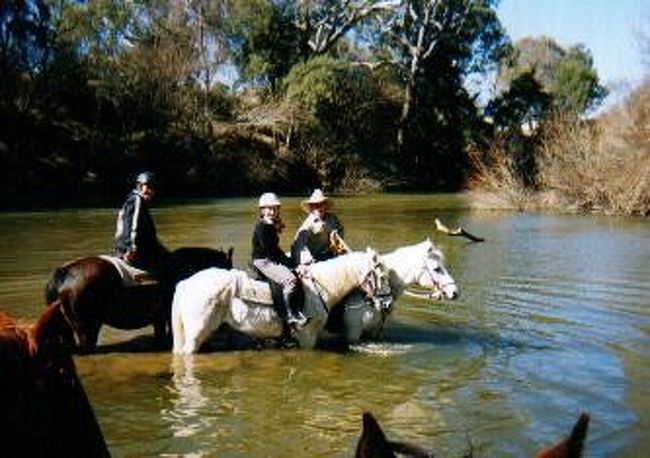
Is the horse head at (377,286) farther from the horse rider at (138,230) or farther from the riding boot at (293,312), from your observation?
the horse rider at (138,230)

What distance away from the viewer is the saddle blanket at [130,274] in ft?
35.4

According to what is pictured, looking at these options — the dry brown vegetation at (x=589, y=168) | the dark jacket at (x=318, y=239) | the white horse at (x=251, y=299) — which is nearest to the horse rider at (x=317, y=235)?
the dark jacket at (x=318, y=239)

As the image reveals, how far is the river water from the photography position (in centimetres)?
834

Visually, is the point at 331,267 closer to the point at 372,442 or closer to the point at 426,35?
the point at 372,442

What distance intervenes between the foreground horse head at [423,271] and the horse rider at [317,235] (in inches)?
39.1

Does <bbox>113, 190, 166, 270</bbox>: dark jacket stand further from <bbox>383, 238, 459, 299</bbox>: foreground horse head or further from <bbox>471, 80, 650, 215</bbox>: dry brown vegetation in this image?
<bbox>471, 80, 650, 215</bbox>: dry brown vegetation

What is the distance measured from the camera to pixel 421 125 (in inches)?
2419

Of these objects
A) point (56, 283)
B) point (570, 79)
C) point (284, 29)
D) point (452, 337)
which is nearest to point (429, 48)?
point (284, 29)

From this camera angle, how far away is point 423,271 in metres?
11.8

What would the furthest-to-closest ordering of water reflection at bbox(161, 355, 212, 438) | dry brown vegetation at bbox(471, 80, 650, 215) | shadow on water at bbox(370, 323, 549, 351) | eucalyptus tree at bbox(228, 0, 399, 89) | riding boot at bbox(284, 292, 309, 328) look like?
eucalyptus tree at bbox(228, 0, 399, 89)
dry brown vegetation at bbox(471, 80, 650, 215)
shadow on water at bbox(370, 323, 549, 351)
riding boot at bbox(284, 292, 309, 328)
water reflection at bbox(161, 355, 212, 438)

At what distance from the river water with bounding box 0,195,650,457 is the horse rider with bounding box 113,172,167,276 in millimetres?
1160

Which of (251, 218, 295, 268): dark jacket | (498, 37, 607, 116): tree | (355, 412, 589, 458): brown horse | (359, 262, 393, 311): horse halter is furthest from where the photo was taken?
(498, 37, 607, 116): tree

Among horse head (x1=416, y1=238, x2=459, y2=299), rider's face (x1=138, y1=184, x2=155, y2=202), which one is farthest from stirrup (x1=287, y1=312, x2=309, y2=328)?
rider's face (x1=138, y1=184, x2=155, y2=202)

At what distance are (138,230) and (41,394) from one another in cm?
919
